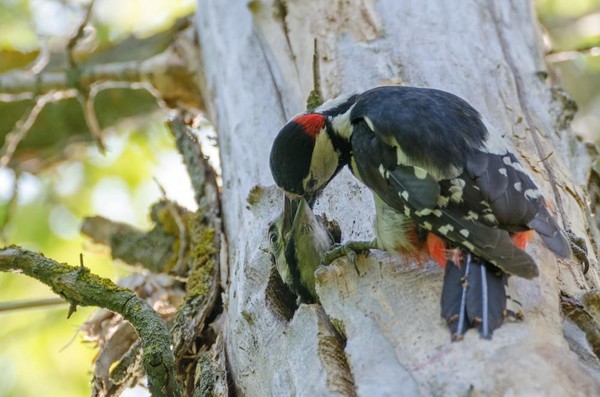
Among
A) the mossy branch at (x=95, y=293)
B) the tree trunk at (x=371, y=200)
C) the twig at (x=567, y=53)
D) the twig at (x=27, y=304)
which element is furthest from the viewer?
the twig at (x=567, y=53)

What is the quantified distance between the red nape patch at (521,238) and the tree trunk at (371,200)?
0.27 ft

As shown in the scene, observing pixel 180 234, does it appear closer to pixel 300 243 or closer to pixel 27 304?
pixel 27 304

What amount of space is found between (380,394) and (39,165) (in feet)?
13.4

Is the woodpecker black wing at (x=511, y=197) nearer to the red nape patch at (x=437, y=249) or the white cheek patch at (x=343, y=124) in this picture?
the red nape patch at (x=437, y=249)

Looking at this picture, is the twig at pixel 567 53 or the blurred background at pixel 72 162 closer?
the twig at pixel 567 53

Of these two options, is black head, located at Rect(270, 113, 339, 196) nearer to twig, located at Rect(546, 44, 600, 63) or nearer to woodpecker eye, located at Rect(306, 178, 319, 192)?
woodpecker eye, located at Rect(306, 178, 319, 192)

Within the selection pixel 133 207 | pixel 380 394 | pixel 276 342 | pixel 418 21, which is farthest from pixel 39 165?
pixel 380 394

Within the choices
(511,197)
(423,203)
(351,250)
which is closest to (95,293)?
(351,250)

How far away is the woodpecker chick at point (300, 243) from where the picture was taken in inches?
110

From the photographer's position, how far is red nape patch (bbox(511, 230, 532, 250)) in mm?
2480

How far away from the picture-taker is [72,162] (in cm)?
584

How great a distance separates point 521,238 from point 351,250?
19.5 inches

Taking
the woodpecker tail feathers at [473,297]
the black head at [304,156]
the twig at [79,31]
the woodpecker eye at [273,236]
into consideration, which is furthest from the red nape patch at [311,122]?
the twig at [79,31]

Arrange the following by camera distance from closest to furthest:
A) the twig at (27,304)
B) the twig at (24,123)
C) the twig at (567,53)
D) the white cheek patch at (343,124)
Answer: the white cheek patch at (343,124), the twig at (27,304), the twig at (567,53), the twig at (24,123)
